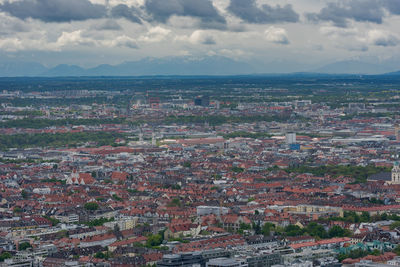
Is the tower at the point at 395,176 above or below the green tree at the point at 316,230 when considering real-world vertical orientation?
below

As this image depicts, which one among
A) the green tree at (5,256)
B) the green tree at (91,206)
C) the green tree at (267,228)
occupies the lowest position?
the green tree at (91,206)

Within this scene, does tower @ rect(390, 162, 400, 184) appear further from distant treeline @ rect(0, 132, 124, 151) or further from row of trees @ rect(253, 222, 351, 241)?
distant treeline @ rect(0, 132, 124, 151)

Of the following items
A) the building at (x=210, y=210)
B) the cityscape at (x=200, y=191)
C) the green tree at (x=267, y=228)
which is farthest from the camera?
the building at (x=210, y=210)

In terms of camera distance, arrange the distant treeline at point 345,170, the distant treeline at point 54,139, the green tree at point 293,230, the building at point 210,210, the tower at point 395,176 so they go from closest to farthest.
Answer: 1. the green tree at point 293,230
2. the building at point 210,210
3. the tower at point 395,176
4. the distant treeline at point 345,170
5. the distant treeline at point 54,139

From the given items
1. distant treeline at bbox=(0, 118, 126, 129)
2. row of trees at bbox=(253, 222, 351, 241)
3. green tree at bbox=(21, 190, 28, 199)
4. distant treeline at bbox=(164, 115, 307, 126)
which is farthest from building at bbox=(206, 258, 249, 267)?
distant treeline at bbox=(164, 115, 307, 126)

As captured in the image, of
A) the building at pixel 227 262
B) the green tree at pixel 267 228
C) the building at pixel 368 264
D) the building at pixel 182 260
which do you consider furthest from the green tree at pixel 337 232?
the building at pixel 182 260

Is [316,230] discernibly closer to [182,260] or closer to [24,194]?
[182,260]

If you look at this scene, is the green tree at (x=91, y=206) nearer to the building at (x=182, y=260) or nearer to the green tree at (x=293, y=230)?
the green tree at (x=293, y=230)

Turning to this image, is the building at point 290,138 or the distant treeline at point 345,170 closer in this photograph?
the distant treeline at point 345,170

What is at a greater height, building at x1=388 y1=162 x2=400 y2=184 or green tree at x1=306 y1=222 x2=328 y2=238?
green tree at x1=306 y1=222 x2=328 y2=238

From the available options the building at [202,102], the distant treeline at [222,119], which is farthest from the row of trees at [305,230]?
the building at [202,102]

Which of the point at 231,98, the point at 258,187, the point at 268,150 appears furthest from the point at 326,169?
the point at 231,98
